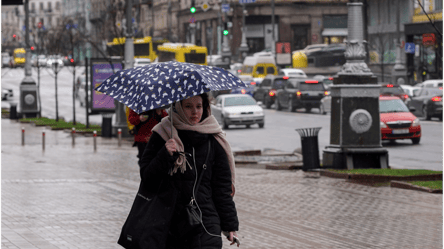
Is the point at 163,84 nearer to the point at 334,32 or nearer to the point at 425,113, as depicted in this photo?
the point at 425,113

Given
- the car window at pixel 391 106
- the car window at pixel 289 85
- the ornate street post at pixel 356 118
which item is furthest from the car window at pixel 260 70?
the ornate street post at pixel 356 118

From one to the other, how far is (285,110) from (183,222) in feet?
129

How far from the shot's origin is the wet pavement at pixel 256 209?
9.76 meters

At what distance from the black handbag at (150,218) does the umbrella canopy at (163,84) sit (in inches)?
20.2

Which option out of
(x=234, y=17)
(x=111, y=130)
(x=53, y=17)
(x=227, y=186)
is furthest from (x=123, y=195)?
(x=53, y=17)

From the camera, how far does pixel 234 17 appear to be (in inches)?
3295

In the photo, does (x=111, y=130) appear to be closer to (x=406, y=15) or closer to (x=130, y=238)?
(x=130, y=238)

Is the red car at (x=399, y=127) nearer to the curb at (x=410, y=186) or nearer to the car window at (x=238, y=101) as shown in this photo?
the car window at (x=238, y=101)

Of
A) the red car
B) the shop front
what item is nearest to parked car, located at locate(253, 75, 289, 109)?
the shop front

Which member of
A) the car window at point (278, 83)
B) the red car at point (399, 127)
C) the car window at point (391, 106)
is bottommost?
the red car at point (399, 127)

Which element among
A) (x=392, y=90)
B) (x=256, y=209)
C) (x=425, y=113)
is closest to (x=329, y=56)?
(x=392, y=90)

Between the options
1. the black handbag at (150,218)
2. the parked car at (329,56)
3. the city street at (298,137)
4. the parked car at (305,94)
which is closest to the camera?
the black handbag at (150,218)

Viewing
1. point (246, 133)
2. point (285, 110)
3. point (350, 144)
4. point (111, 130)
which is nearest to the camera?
point (350, 144)

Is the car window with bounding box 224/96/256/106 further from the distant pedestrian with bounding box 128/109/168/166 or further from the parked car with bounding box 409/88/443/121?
the distant pedestrian with bounding box 128/109/168/166
